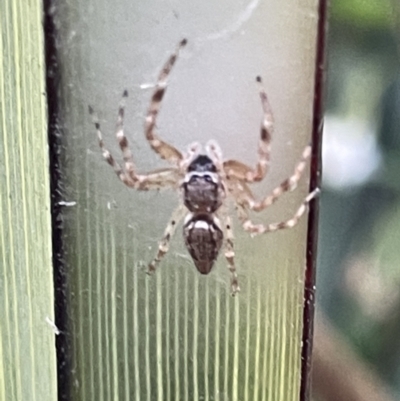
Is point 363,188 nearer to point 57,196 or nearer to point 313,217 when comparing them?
point 313,217

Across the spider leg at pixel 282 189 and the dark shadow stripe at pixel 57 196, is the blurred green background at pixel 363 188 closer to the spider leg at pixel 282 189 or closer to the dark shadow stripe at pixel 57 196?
the spider leg at pixel 282 189

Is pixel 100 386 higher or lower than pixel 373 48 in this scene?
lower

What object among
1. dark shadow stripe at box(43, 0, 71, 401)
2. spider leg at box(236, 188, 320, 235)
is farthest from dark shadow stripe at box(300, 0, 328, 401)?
dark shadow stripe at box(43, 0, 71, 401)

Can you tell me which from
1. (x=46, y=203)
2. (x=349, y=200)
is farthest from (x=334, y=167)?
(x=46, y=203)

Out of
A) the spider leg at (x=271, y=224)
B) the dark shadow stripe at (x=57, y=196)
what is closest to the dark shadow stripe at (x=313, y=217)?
the spider leg at (x=271, y=224)

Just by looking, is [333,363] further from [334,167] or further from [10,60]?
[10,60]

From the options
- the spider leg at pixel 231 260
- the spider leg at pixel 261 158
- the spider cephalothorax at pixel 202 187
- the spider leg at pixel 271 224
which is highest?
the spider leg at pixel 261 158

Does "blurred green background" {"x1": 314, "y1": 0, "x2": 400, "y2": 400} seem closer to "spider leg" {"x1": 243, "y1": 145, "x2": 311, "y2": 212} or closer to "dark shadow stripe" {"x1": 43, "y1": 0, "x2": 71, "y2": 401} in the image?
"spider leg" {"x1": 243, "y1": 145, "x2": 311, "y2": 212}
